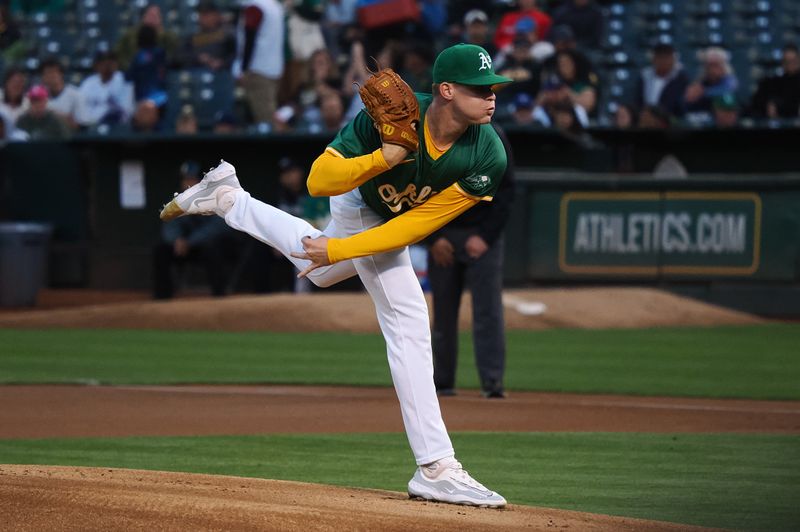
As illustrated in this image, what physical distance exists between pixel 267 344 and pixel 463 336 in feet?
6.75

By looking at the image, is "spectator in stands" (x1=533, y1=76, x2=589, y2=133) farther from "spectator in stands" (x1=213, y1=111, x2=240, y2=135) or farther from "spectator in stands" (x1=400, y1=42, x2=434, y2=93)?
"spectator in stands" (x1=213, y1=111, x2=240, y2=135)

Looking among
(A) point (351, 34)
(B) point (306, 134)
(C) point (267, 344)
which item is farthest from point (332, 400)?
(A) point (351, 34)

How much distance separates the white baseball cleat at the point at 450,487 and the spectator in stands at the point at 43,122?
13538mm

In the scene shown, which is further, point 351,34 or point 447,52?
point 351,34

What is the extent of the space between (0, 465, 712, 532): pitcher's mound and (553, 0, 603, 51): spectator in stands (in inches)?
538

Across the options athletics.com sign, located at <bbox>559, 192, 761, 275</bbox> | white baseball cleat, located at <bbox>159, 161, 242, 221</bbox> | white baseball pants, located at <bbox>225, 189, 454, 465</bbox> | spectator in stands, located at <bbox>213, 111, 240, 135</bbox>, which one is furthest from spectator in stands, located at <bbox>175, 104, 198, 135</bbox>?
white baseball pants, located at <bbox>225, 189, 454, 465</bbox>

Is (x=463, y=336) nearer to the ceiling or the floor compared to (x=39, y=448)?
nearer to the floor

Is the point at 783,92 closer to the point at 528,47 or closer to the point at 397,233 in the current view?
the point at 528,47

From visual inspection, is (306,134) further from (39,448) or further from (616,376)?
(39,448)

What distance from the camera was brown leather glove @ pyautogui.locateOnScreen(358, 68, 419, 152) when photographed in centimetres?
527

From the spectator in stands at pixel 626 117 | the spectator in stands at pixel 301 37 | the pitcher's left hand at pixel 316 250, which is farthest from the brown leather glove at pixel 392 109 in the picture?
the spectator in stands at pixel 301 37

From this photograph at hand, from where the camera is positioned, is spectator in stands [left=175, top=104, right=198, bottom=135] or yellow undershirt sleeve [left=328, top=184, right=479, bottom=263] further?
spectator in stands [left=175, top=104, right=198, bottom=135]

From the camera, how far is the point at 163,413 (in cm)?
902

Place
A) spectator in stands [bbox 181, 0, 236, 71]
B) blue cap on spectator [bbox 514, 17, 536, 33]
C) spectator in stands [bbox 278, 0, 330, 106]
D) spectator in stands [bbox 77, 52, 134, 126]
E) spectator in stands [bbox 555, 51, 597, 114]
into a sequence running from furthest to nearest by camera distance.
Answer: spectator in stands [bbox 181, 0, 236, 71] → spectator in stands [bbox 77, 52, 134, 126] → spectator in stands [bbox 278, 0, 330, 106] → blue cap on spectator [bbox 514, 17, 536, 33] → spectator in stands [bbox 555, 51, 597, 114]
